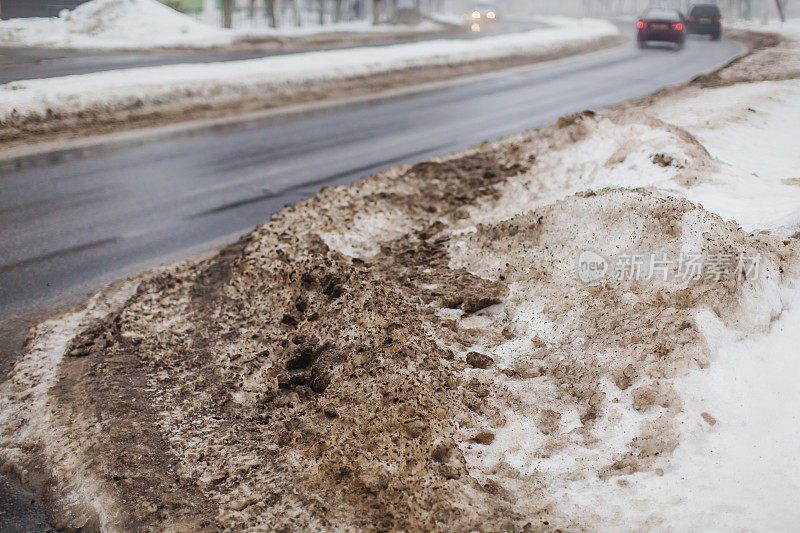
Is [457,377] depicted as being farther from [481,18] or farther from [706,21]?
[481,18]

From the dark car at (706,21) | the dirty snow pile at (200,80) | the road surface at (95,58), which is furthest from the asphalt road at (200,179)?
the dark car at (706,21)

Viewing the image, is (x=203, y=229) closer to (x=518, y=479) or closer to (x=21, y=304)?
(x=21, y=304)

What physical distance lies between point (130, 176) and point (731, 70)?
47.4ft

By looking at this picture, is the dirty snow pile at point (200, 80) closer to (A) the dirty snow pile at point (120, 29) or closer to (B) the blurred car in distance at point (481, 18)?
(A) the dirty snow pile at point (120, 29)

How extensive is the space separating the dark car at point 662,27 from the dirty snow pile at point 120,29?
58.4 feet

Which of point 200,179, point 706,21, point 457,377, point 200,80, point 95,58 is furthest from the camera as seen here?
point 706,21

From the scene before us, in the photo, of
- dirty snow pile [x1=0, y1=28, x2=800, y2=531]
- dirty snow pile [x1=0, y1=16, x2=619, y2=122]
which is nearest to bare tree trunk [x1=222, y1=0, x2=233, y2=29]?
dirty snow pile [x1=0, y1=16, x2=619, y2=122]

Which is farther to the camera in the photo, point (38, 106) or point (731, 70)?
point (731, 70)

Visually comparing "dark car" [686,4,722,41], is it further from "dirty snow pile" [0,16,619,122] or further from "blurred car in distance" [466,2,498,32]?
"blurred car in distance" [466,2,498,32]

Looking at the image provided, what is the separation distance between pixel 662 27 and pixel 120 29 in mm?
21697

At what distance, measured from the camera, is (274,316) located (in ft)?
15.7

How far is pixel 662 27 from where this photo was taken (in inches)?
981

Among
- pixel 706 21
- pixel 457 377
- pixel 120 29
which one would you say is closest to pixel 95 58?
pixel 120 29

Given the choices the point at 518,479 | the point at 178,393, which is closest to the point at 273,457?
the point at 178,393
